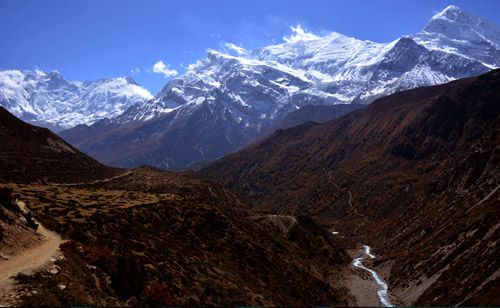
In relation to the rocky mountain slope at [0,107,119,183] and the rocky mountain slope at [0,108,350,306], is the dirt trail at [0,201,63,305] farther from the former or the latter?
the rocky mountain slope at [0,107,119,183]

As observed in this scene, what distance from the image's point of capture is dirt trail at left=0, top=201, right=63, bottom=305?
39.1 metres

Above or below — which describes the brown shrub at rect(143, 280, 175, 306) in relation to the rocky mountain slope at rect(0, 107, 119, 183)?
below

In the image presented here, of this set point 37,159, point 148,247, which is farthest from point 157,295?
point 37,159

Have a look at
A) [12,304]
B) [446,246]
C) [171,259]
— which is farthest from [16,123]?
[12,304]

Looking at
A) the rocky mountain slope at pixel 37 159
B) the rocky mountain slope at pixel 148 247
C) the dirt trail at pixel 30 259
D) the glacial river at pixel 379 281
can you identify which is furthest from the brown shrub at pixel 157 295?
the rocky mountain slope at pixel 37 159

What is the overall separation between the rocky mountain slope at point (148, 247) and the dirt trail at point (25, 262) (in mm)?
418

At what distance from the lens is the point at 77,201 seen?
272 ft

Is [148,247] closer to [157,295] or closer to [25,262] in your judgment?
[157,295]

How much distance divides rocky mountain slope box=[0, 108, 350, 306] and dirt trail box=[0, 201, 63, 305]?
1.37ft

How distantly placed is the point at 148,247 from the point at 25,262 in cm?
2136

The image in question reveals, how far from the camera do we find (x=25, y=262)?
46.7m

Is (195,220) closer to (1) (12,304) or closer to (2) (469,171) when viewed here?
(1) (12,304)

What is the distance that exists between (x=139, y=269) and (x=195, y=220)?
32.2 m

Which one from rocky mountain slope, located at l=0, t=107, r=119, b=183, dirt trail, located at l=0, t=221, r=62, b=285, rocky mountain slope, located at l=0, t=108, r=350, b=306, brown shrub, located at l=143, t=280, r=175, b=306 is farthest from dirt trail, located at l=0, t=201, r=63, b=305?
rocky mountain slope, located at l=0, t=107, r=119, b=183
